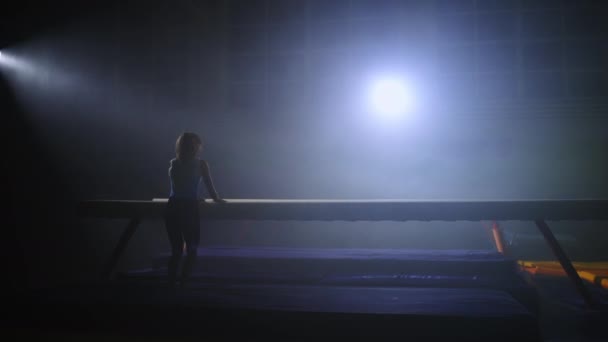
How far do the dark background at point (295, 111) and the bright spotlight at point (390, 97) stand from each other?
131 millimetres

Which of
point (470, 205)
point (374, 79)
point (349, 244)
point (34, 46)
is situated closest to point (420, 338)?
point (470, 205)

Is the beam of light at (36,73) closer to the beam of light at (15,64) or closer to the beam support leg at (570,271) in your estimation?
the beam of light at (15,64)

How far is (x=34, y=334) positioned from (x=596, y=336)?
2.77 m

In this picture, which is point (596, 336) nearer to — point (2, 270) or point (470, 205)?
point (470, 205)

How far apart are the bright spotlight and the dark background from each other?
131 millimetres

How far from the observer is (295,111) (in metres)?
5.05

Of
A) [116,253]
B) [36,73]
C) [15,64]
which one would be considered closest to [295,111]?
[116,253]

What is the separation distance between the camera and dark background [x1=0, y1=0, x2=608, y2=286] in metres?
4.47

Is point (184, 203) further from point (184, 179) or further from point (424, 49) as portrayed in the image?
point (424, 49)

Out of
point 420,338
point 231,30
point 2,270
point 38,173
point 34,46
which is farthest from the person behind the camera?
point 231,30

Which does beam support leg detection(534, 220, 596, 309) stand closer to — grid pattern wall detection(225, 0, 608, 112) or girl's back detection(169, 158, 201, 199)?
girl's back detection(169, 158, 201, 199)

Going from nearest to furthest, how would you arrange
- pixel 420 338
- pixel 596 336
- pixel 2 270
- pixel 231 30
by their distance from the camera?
pixel 420 338, pixel 596 336, pixel 2 270, pixel 231 30

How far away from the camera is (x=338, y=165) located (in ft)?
16.4

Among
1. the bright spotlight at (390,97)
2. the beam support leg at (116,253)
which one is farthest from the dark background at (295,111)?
the beam support leg at (116,253)
